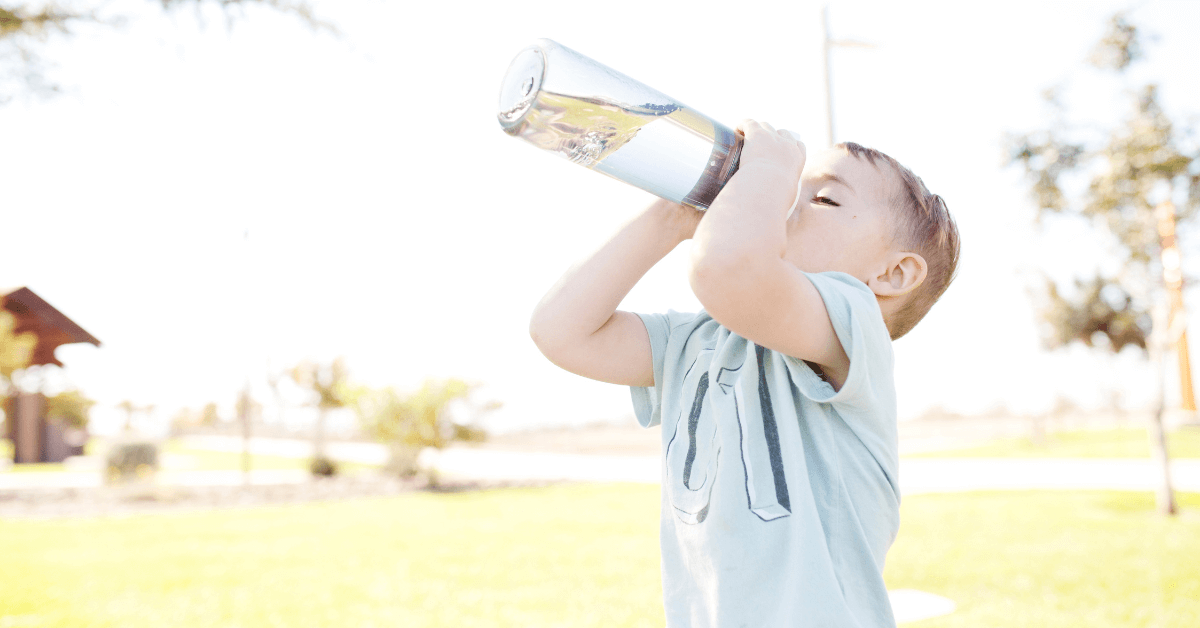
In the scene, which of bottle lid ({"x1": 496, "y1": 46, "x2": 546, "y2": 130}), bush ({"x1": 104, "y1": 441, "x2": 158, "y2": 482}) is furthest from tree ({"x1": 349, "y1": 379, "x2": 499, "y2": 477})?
bottle lid ({"x1": 496, "y1": 46, "x2": 546, "y2": 130})

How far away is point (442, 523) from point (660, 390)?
7353 mm

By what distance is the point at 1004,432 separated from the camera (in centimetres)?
2239

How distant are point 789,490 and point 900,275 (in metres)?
0.35

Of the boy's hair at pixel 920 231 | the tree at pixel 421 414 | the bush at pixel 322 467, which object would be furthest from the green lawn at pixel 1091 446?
the boy's hair at pixel 920 231

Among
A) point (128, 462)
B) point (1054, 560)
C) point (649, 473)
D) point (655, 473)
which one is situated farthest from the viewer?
point (649, 473)

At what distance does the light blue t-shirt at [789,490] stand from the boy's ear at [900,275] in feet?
0.40

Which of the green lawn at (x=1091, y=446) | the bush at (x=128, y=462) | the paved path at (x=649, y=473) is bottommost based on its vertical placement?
the green lawn at (x=1091, y=446)

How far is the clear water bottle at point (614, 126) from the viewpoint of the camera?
0.98m

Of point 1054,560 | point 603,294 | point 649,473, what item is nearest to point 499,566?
point 1054,560

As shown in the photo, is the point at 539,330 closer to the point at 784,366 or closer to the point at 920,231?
the point at 784,366

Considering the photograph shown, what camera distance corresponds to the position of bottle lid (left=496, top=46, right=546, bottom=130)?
3.19 ft

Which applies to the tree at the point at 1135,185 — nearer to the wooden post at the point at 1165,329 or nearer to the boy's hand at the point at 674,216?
the wooden post at the point at 1165,329

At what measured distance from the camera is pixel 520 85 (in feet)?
3.30

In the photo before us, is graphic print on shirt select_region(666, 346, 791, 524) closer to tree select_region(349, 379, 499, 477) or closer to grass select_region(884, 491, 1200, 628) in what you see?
grass select_region(884, 491, 1200, 628)
